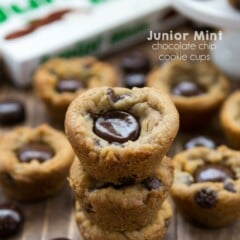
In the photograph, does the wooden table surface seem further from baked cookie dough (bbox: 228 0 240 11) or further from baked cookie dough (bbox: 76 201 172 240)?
baked cookie dough (bbox: 228 0 240 11)

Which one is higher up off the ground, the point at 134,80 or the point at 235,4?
the point at 235,4

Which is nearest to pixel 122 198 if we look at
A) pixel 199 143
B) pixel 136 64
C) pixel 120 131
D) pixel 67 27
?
pixel 120 131

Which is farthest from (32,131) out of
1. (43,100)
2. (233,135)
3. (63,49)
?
(233,135)

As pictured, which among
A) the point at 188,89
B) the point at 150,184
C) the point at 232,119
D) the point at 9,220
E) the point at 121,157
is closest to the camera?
the point at 121,157

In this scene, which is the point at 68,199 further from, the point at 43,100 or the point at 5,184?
the point at 43,100

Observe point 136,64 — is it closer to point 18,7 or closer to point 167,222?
point 18,7

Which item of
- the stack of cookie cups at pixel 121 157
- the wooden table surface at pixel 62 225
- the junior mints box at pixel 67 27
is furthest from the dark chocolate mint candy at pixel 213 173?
the junior mints box at pixel 67 27
